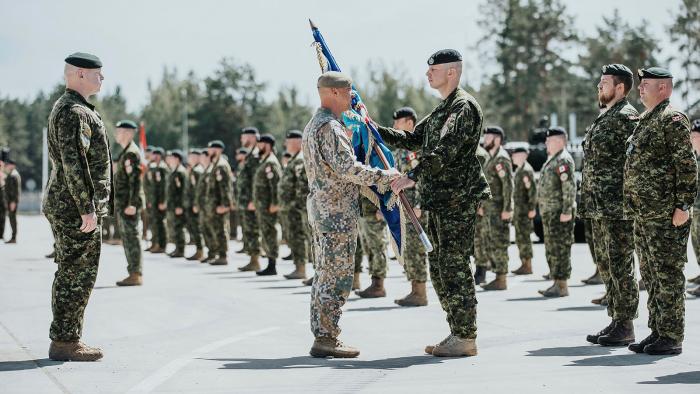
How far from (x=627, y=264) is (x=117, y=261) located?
12.0 metres

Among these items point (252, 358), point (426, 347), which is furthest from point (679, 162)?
point (252, 358)

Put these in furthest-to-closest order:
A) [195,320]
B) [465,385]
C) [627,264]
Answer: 1. [195,320]
2. [627,264]
3. [465,385]

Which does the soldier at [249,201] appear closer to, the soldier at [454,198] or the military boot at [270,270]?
the military boot at [270,270]

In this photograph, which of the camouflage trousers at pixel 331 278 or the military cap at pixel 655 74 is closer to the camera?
the camouflage trousers at pixel 331 278

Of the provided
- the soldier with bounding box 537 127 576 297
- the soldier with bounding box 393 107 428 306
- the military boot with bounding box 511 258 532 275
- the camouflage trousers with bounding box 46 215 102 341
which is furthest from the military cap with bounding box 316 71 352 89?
the military boot with bounding box 511 258 532 275

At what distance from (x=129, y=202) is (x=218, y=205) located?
446 centimetres

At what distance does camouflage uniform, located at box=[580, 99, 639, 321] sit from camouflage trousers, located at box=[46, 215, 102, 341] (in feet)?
13.2

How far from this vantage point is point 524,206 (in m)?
14.9

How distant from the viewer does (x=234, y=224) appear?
27438 mm

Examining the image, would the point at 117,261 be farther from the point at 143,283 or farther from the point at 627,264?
the point at 627,264

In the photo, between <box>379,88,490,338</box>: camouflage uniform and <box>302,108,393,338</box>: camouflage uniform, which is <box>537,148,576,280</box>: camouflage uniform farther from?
<box>302,108,393,338</box>: camouflage uniform

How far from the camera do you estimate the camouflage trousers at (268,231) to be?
49.1 ft

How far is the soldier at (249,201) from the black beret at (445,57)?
8.72 m

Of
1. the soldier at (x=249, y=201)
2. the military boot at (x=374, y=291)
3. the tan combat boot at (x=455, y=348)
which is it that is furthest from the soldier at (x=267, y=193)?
the tan combat boot at (x=455, y=348)
